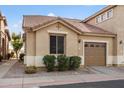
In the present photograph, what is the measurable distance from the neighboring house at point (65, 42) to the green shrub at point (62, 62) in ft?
3.13

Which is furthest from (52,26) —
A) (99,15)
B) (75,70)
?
(99,15)

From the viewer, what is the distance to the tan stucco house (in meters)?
17.7

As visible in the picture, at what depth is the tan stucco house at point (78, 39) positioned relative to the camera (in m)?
17.7

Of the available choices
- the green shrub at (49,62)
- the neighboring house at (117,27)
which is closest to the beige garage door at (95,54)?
the neighboring house at (117,27)

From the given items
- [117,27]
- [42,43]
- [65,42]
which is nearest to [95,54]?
[117,27]

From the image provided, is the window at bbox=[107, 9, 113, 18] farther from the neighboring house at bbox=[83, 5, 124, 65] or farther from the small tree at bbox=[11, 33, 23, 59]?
the small tree at bbox=[11, 33, 23, 59]

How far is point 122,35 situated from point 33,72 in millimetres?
10021

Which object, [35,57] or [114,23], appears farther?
[114,23]

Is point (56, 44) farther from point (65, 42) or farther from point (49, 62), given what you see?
point (49, 62)

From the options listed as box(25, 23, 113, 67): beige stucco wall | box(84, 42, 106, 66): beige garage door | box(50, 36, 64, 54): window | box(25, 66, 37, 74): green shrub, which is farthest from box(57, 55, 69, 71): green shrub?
box(84, 42, 106, 66): beige garage door

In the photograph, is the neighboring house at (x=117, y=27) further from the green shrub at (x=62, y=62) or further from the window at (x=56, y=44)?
the green shrub at (x=62, y=62)
